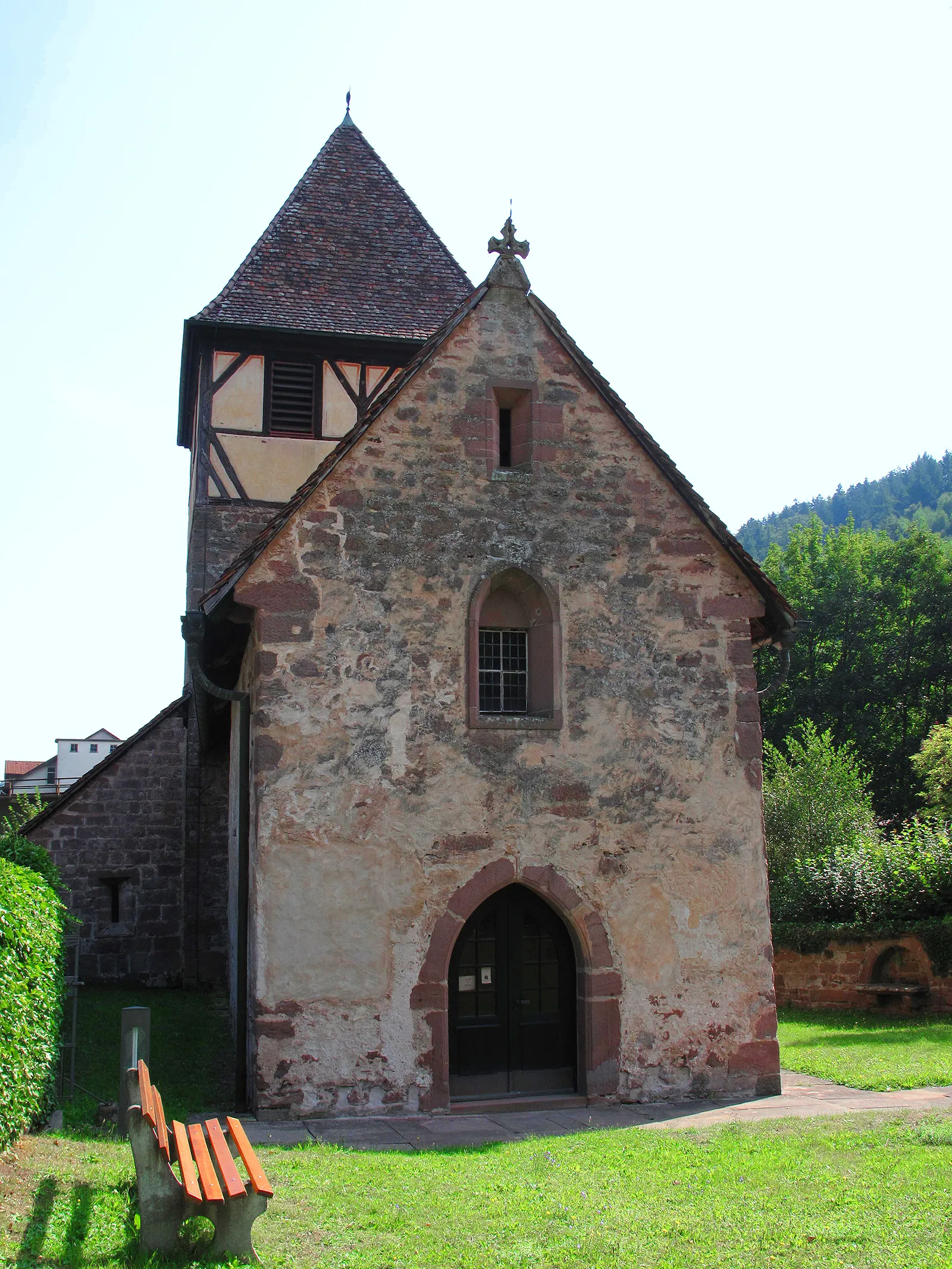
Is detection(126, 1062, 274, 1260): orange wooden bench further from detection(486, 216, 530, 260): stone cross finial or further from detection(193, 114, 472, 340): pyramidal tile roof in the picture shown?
detection(193, 114, 472, 340): pyramidal tile roof

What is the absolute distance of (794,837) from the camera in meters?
25.4

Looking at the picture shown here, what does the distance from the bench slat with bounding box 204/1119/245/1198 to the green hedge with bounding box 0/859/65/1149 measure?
4.73 feet

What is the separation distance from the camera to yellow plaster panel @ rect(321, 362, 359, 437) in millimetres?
18094

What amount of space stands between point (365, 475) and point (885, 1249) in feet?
24.0

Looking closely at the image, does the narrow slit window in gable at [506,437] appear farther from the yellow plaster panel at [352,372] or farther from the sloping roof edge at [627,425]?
the yellow plaster panel at [352,372]

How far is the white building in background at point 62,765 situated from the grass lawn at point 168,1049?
62443 millimetres

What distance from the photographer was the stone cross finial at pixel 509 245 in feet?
37.4

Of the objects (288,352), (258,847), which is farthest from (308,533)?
(288,352)

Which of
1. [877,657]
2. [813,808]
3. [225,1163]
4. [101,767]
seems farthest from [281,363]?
[877,657]

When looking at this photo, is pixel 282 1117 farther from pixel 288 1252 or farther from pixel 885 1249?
pixel 885 1249

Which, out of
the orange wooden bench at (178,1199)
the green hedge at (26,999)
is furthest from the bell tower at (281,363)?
the orange wooden bench at (178,1199)

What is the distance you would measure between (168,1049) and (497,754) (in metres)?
5.68

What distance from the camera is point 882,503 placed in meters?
136

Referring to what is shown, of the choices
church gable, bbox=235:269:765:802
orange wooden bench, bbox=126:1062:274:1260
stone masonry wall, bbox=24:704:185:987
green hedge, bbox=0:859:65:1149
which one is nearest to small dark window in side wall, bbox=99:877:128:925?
stone masonry wall, bbox=24:704:185:987
